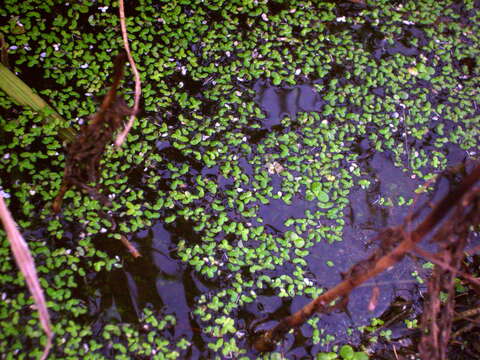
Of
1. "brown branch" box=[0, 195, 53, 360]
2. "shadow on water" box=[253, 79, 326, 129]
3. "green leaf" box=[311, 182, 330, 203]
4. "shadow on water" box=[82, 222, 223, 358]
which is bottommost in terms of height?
"shadow on water" box=[82, 222, 223, 358]

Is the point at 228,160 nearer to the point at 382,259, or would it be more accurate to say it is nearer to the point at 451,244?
the point at 382,259

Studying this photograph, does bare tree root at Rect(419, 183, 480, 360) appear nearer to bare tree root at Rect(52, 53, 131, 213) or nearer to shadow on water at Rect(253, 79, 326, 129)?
bare tree root at Rect(52, 53, 131, 213)

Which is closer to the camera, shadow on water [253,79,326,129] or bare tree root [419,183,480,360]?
bare tree root [419,183,480,360]

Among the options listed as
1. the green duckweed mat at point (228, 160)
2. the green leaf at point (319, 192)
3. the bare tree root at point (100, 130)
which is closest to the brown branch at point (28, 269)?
the bare tree root at point (100, 130)

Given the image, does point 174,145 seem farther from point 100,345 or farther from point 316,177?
point 100,345

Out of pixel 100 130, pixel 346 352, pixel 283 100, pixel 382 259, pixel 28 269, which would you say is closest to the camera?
pixel 28 269

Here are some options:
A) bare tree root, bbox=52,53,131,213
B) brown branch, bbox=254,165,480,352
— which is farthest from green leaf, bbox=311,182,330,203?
bare tree root, bbox=52,53,131,213

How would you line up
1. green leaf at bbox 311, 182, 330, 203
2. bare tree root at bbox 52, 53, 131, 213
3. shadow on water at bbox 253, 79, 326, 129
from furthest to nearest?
shadow on water at bbox 253, 79, 326, 129, green leaf at bbox 311, 182, 330, 203, bare tree root at bbox 52, 53, 131, 213

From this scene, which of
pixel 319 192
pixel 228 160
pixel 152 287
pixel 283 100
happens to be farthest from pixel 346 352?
pixel 283 100
